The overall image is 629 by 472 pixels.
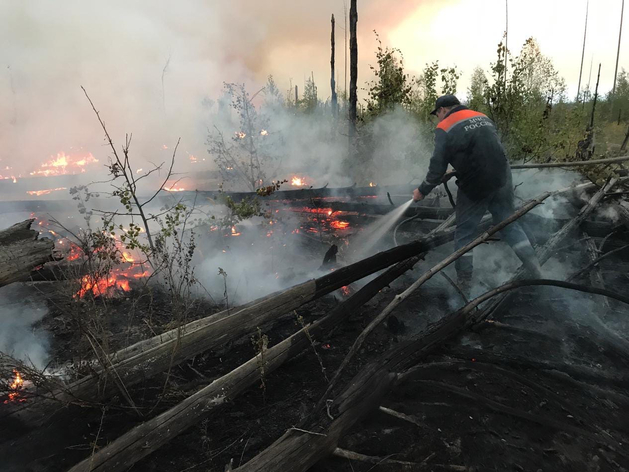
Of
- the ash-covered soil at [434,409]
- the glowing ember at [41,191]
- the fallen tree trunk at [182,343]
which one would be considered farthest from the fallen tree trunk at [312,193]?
the glowing ember at [41,191]

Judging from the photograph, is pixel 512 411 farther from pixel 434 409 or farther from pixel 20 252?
pixel 20 252

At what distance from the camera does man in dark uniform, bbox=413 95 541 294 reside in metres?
4.37

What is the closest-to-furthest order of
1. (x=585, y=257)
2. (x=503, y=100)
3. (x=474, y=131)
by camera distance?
(x=474, y=131)
(x=585, y=257)
(x=503, y=100)

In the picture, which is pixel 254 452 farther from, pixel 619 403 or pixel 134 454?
pixel 619 403

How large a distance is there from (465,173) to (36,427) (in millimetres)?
5135

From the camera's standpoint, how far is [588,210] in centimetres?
503

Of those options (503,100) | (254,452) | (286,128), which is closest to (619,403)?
(254,452)

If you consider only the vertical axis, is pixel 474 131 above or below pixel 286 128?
below

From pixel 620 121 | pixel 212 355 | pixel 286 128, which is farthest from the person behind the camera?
pixel 620 121

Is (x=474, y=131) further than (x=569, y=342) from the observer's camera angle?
Yes

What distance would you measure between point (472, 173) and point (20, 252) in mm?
5613

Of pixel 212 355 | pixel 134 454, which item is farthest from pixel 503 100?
pixel 134 454

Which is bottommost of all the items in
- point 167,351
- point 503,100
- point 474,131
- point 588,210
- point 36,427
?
point 36,427

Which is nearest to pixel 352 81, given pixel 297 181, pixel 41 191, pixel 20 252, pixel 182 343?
pixel 297 181
